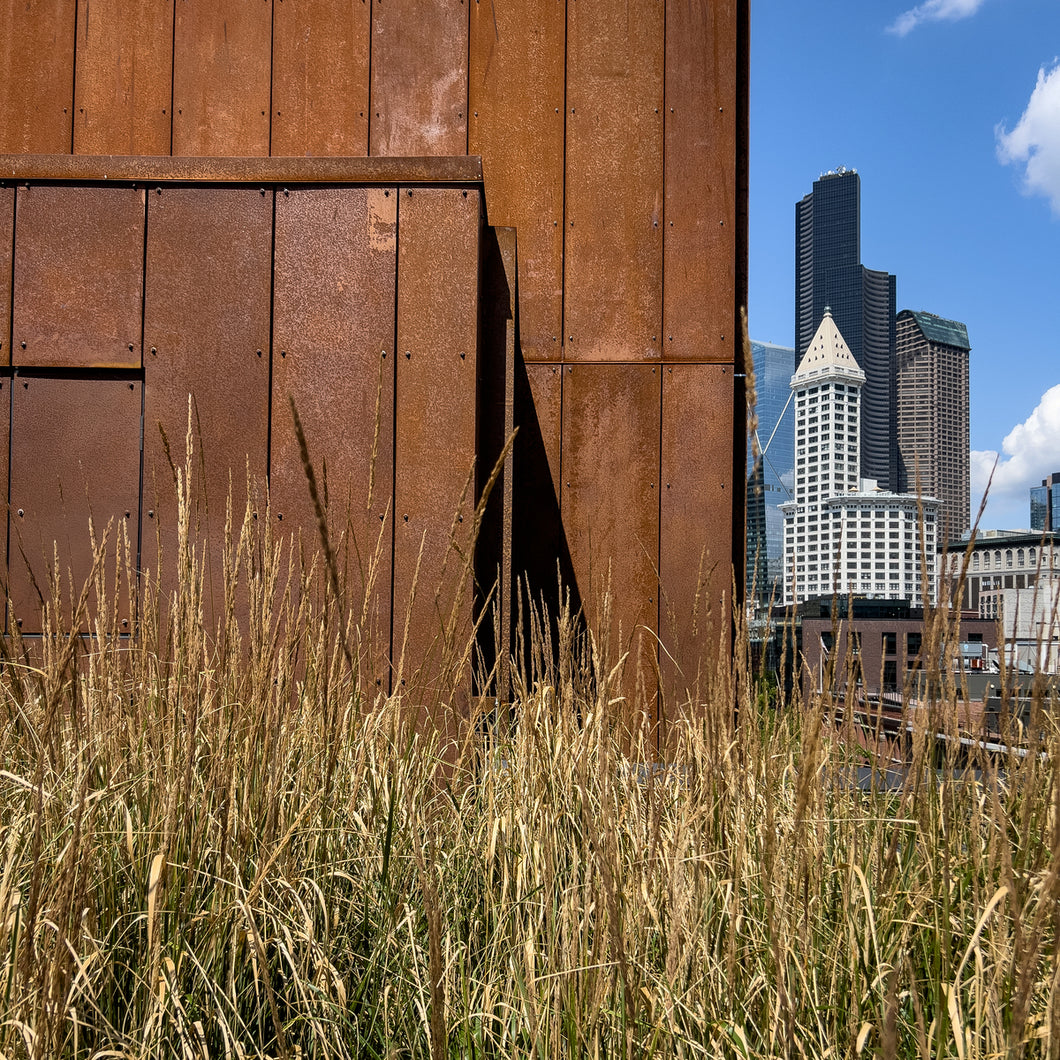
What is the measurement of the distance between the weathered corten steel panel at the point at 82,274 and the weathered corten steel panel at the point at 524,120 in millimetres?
1935

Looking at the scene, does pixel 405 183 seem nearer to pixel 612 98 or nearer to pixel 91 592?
pixel 612 98

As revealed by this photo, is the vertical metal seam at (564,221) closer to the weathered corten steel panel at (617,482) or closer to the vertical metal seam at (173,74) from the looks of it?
the weathered corten steel panel at (617,482)

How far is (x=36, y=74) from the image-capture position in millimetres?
4949

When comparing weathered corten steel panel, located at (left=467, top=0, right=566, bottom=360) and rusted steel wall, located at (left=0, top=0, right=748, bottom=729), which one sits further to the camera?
weathered corten steel panel, located at (left=467, top=0, right=566, bottom=360)

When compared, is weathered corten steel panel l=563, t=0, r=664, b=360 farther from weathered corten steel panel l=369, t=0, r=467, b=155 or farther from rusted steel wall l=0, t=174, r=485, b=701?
rusted steel wall l=0, t=174, r=485, b=701

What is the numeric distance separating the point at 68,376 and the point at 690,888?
350 centimetres

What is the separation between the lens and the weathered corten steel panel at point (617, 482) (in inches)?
179

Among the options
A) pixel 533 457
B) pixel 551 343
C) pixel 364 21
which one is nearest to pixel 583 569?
pixel 533 457

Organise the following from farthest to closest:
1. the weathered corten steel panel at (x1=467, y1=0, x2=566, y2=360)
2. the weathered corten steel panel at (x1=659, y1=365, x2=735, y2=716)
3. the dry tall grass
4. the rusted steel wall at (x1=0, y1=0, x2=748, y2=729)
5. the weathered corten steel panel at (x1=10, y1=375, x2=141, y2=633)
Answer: the weathered corten steel panel at (x1=467, y1=0, x2=566, y2=360) < the rusted steel wall at (x1=0, y1=0, x2=748, y2=729) < the weathered corten steel panel at (x1=659, y1=365, x2=735, y2=716) < the weathered corten steel panel at (x1=10, y1=375, x2=141, y2=633) < the dry tall grass

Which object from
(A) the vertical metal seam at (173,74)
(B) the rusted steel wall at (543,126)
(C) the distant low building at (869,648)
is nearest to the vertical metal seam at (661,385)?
(B) the rusted steel wall at (543,126)

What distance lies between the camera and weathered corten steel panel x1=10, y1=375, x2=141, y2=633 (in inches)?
148

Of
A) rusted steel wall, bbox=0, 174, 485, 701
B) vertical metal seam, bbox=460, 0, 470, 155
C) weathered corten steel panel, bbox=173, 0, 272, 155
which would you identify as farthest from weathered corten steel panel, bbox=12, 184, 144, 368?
vertical metal seam, bbox=460, 0, 470, 155

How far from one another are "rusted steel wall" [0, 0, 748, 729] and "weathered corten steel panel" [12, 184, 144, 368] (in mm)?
1105

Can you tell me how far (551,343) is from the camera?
4684 millimetres
